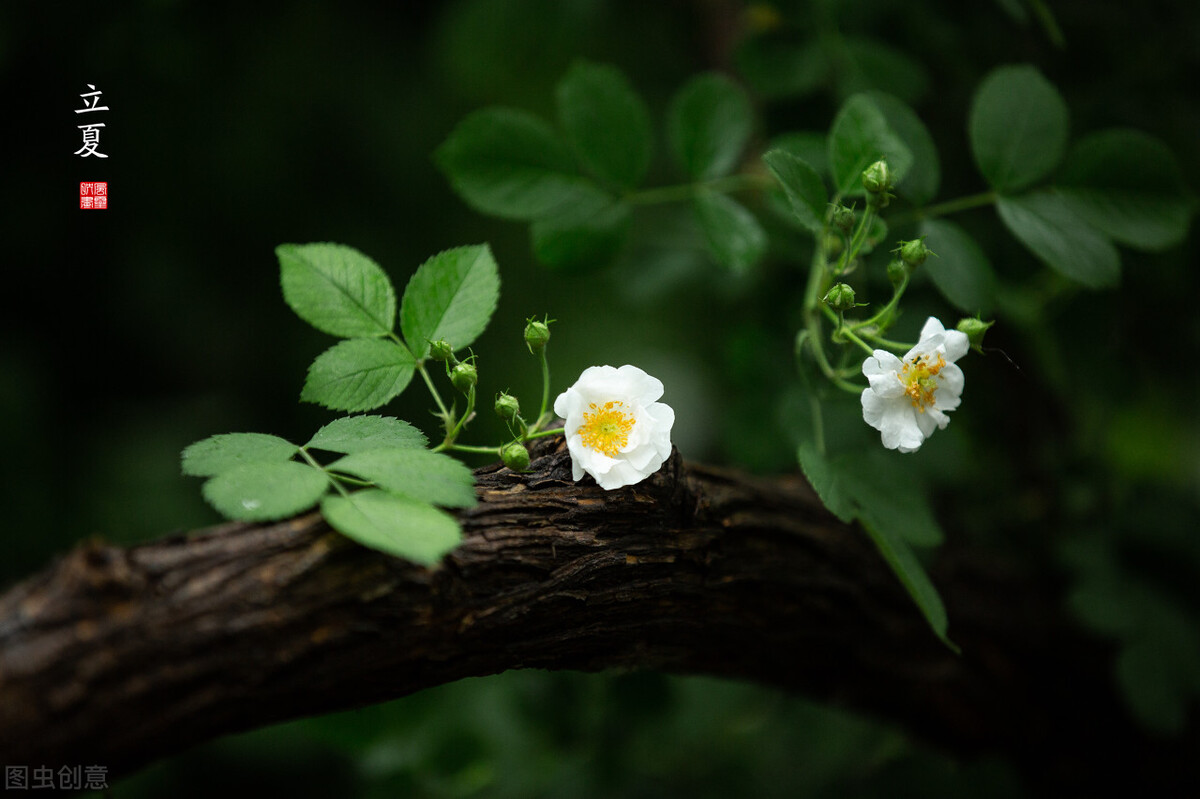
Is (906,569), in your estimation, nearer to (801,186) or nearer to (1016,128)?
(801,186)

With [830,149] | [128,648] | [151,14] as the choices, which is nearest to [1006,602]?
[830,149]

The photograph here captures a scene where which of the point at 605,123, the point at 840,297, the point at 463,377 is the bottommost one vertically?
the point at 463,377

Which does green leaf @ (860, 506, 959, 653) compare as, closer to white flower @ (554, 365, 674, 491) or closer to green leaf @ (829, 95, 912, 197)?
white flower @ (554, 365, 674, 491)

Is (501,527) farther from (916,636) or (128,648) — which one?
(916,636)

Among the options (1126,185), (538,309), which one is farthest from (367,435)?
(538,309)

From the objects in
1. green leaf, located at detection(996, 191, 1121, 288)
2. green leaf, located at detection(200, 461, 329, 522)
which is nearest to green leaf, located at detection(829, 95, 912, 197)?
green leaf, located at detection(996, 191, 1121, 288)

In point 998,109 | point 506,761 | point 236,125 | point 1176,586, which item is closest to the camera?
point 998,109
